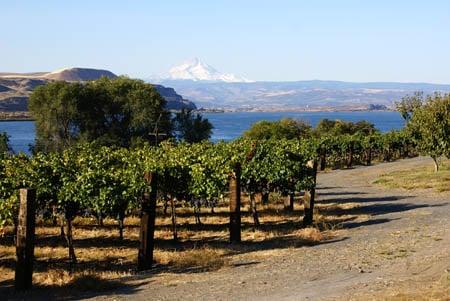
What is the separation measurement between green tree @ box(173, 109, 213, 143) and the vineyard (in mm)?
42581

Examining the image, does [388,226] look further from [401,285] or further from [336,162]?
[336,162]

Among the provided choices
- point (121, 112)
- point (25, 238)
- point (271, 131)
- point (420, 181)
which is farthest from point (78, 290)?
point (271, 131)

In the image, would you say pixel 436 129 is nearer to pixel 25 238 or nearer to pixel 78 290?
pixel 78 290

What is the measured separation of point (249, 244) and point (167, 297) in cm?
917

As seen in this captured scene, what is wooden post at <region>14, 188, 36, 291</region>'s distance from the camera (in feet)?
53.1

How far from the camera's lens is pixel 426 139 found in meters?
46.4

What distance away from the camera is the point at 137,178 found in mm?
19656

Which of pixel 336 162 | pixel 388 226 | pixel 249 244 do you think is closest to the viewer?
pixel 249 244

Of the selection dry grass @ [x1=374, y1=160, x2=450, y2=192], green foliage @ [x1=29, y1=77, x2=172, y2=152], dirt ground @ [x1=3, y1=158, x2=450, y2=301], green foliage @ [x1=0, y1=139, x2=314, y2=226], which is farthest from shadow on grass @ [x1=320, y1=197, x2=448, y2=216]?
green foliage @ [x1=29, y1=77, x2=172, y2=152]

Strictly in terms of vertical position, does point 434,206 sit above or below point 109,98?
below

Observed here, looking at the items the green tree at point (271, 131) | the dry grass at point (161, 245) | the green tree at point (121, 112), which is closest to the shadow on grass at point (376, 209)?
the dry grass at point (161, 245)

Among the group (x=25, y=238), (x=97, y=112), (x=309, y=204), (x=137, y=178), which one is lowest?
(x=309, y=204)

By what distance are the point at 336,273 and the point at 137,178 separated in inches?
299

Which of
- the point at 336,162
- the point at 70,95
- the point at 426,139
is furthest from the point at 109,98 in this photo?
the point at 426,139
